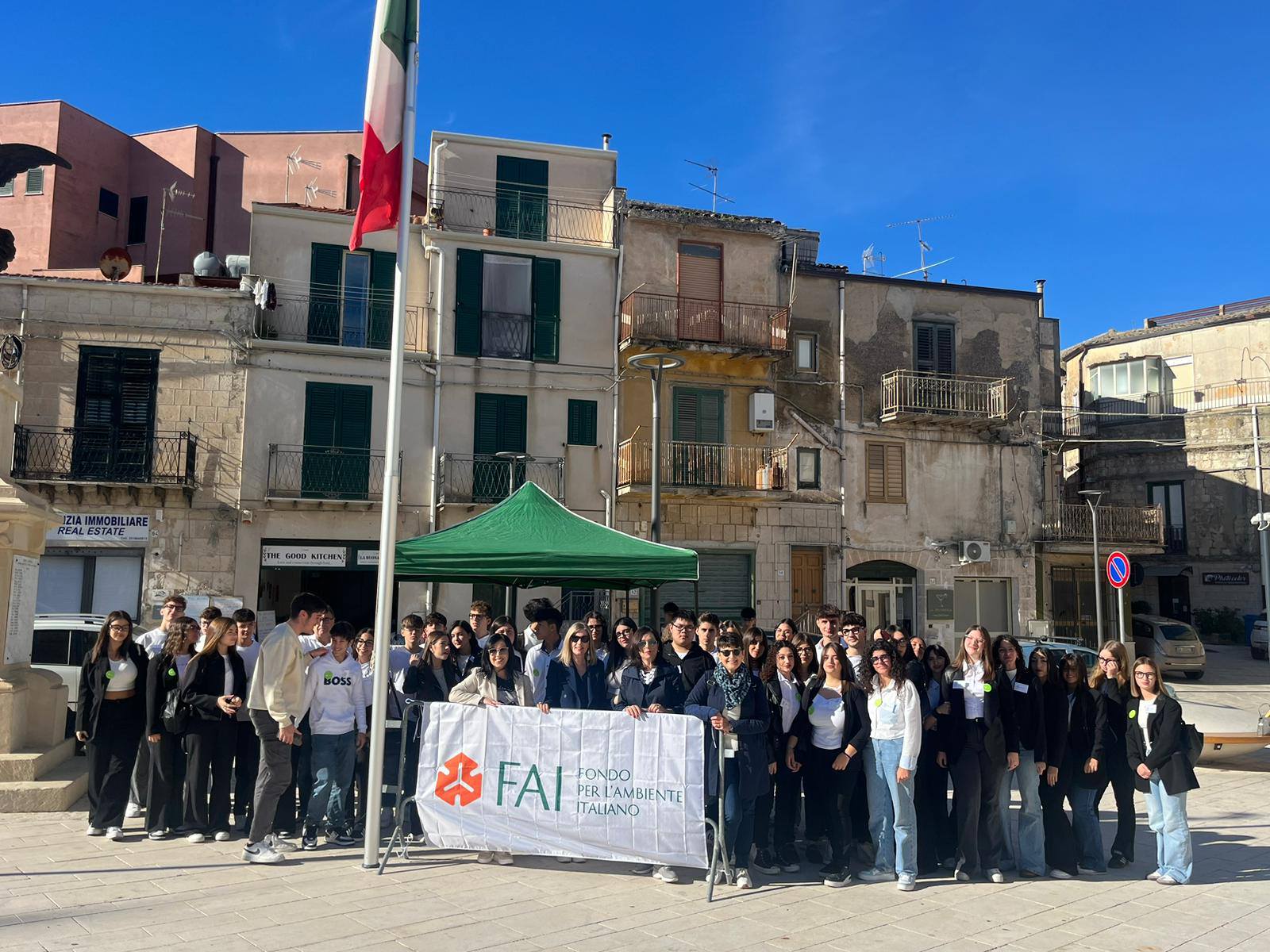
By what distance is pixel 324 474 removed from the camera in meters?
21.5

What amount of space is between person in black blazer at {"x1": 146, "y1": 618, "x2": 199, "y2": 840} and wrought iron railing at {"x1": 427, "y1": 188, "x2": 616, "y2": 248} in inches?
Result: 642

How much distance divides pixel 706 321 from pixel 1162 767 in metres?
17.8

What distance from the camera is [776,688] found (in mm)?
7715

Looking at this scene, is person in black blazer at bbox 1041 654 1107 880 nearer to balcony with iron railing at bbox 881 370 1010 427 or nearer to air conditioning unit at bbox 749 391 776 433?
air conditioning unit at bbox 749 391 776 433

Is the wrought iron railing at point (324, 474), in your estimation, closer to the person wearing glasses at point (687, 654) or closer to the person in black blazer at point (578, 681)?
the person in black blazer at point (578, 681)

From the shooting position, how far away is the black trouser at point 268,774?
727 cm

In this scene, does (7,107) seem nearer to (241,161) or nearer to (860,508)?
(241,161)

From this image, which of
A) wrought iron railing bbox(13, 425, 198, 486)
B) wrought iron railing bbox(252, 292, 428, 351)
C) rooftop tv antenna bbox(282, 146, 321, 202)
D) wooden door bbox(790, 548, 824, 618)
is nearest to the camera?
wrought iron railing bbox(13, 425, 198, 486)

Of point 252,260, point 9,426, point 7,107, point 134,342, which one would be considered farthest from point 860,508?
point 7,107

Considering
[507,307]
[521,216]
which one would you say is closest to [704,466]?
[507,307]

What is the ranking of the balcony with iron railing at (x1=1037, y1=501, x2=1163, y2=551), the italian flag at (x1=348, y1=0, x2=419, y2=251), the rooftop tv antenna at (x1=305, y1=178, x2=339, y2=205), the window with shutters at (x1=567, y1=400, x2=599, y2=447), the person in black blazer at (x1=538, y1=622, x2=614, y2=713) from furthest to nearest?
the rooftop tv antenna at (x1=305, y1=178, x2=339, y2=205) < the balcony with iron railing at (x1=1037, y1=501, x2=1163, y2=551) < the window with shutters at (x1=567, y1=400, x2=599, y2=447) < the person in black blazer at (x1=538, y1=622, x2=614, y2=713) < the italian flag at (x1=348, y1=0, x2=419, y2=251)

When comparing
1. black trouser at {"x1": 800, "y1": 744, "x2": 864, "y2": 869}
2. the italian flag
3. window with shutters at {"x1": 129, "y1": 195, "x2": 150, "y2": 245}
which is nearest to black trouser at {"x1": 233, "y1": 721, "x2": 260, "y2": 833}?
the italian flag

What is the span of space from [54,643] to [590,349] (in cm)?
1305

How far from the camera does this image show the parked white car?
2591cm
